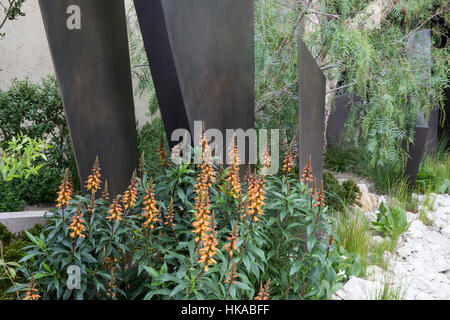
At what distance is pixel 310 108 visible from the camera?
301 centimetres

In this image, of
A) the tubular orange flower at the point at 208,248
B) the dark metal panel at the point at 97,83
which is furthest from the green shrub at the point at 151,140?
the tubular orange flower at the point at 208,248

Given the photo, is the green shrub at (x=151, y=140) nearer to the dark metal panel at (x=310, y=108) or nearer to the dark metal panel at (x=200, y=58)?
the dark metal panel at (x=200, y=58)

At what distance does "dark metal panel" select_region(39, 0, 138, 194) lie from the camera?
8.56ft

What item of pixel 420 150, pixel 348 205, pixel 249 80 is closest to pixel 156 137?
pixel 249 80

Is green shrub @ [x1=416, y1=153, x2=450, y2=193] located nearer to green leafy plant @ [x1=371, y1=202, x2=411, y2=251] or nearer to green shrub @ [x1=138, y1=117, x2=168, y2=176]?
green leafy plant @ [x1=371, y1=202, x2=411, y2=251]

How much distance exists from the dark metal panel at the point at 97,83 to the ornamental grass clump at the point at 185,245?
0.70 metres

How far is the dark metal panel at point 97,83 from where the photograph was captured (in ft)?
8.56

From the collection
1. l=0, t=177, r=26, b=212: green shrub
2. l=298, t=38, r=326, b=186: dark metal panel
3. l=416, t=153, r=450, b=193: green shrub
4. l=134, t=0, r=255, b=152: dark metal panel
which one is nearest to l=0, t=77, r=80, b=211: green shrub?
l=0, t=177, r=26, b=212: green shrub

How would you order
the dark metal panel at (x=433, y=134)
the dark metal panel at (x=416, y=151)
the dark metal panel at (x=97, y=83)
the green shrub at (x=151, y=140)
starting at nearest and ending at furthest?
the dark metal panel at (x=97, y=83) → the green shrub at (x=151, y=140) → the dark metal panel at (x=416, y=151) → the dark metal panel at (x=433, y=134)

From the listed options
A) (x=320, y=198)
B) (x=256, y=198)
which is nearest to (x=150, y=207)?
(x=256, y=198)

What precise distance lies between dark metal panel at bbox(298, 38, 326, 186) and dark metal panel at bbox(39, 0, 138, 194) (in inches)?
48.7

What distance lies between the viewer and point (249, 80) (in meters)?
3.54

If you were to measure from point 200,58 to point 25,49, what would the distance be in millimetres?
3683

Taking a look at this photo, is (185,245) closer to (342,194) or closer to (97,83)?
(97,83)
